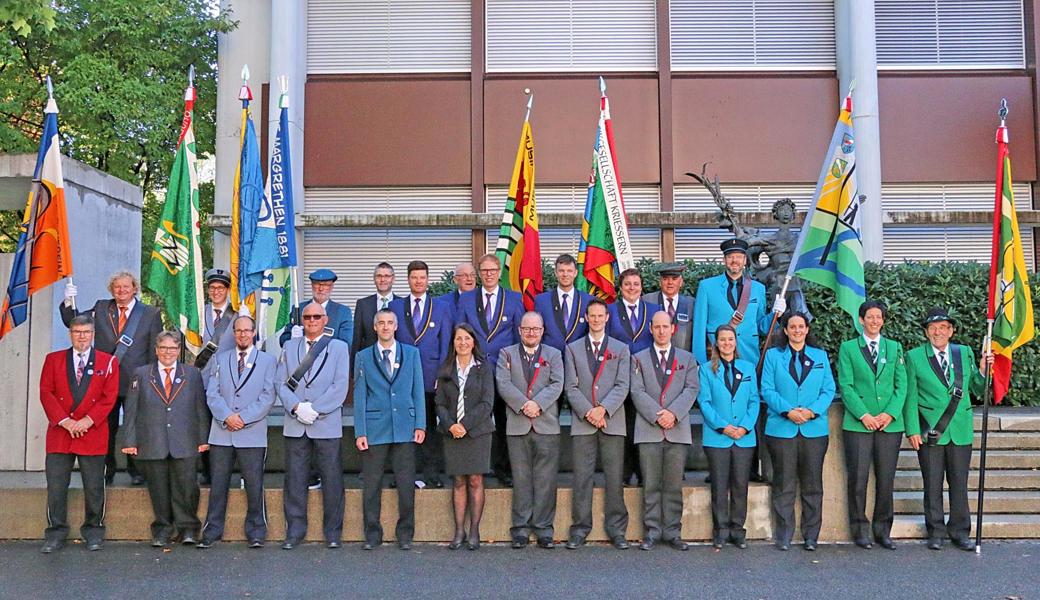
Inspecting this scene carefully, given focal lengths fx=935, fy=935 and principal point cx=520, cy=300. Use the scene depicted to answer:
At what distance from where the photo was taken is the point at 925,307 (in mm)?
10836

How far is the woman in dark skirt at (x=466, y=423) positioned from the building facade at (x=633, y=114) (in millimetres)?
7179

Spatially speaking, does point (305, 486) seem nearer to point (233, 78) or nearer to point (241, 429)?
point (241, 429)

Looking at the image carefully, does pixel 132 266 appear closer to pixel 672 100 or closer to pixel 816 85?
pixel 672 100

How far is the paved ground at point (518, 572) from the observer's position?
618 cm

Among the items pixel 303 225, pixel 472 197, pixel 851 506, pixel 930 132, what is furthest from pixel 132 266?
pixel 930 132

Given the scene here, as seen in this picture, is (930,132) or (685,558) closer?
(685,558)

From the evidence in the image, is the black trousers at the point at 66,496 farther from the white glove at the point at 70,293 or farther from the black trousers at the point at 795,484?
the black trousers at the point at 795,484

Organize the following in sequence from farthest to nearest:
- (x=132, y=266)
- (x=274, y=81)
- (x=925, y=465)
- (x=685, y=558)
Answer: (x=274, y=81)
(x=132, y=266)
(x=925, y=465)
(x=685, y=558)

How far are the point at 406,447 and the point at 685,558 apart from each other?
232cm

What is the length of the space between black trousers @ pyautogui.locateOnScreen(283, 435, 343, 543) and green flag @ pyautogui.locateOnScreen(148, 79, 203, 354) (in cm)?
158

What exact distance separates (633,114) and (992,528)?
8815mm

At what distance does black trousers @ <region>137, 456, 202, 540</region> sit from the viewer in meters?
7.41

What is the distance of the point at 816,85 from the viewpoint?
48.4 ft

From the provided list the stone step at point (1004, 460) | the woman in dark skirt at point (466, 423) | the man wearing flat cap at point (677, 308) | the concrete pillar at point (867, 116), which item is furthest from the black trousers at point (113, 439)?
the concrete pillar at point (867, 116)
